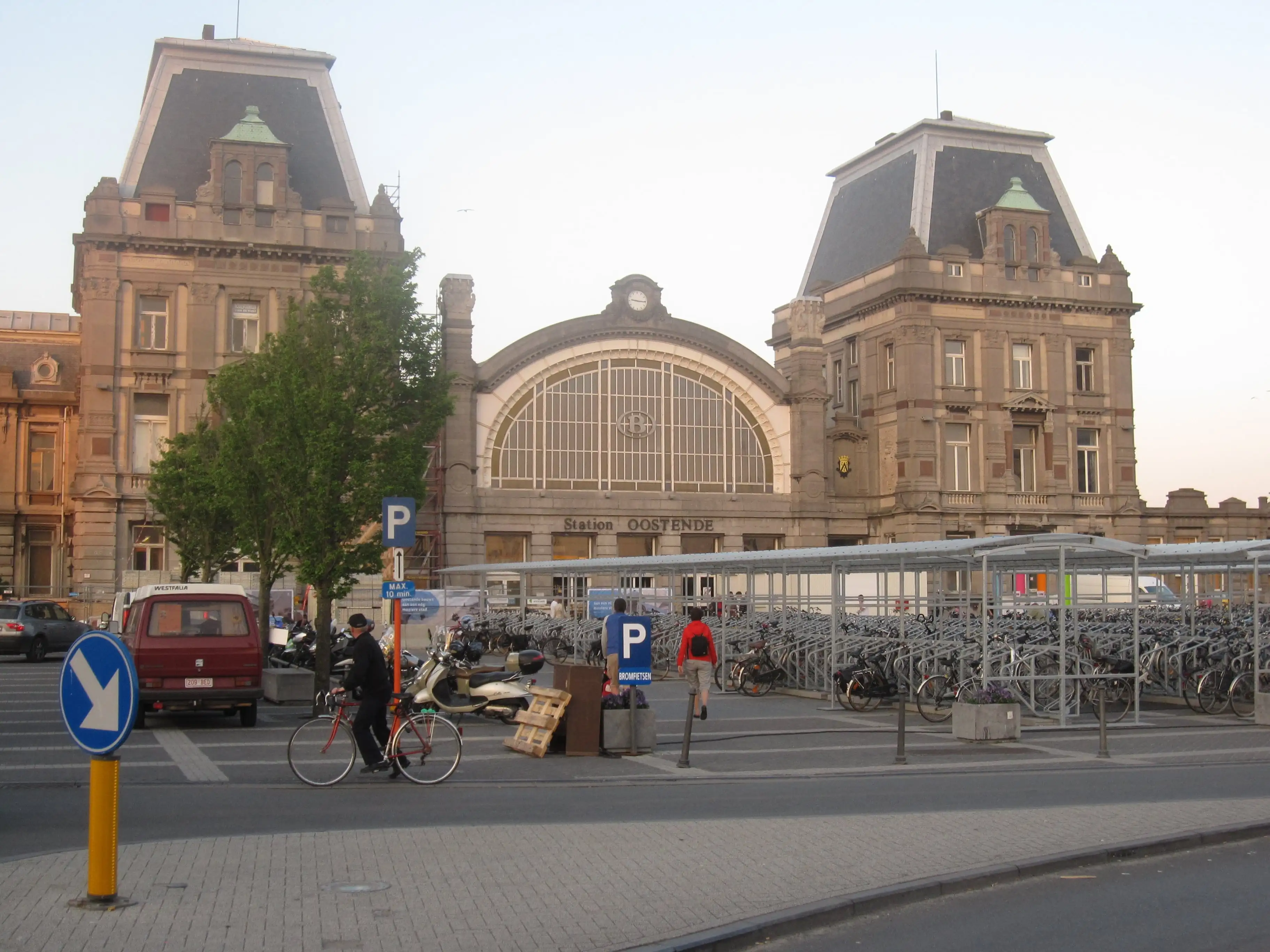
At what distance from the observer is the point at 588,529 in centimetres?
6159

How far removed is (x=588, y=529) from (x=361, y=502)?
3501 cm

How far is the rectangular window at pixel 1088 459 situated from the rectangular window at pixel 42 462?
154 feet

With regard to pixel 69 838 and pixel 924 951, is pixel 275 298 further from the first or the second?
pixel 924 951

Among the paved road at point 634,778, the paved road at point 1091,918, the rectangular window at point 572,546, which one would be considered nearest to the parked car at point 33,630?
the rectangular window at point 572,546

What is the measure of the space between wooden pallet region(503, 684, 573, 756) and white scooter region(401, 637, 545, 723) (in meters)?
1.87

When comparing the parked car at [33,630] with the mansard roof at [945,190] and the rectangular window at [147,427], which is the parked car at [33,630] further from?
the mansard roof at [945,190]

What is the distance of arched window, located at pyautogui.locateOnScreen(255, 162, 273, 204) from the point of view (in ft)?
186

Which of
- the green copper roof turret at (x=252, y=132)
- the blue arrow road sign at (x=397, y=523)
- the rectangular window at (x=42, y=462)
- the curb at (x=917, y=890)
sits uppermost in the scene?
the green copper roof turret at (x=252, y=132)

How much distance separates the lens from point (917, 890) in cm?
972

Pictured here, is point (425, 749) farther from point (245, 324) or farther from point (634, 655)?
point (245, 324)

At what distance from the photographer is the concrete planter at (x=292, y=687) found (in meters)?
26.5

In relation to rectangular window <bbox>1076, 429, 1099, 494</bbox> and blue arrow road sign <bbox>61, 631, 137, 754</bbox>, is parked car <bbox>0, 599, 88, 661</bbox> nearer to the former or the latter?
blue arrow road sign <bbox>61, 631, 137, 754</bbox>

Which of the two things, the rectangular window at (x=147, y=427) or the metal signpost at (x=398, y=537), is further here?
the rectangular window at (x=147, y=427)

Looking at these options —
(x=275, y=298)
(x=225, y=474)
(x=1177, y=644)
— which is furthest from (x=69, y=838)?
(x=275, y=298)
